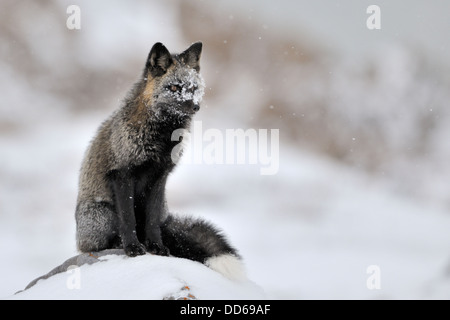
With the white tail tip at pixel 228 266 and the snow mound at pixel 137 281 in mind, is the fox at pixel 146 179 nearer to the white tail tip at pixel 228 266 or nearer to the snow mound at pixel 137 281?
the white tail tip at pixel 228 266

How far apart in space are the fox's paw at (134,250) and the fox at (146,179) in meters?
0.01

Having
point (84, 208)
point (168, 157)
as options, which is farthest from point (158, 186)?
point (84, 208)

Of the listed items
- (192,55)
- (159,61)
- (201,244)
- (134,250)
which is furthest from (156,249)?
(192,55)

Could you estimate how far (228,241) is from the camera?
5496 mm

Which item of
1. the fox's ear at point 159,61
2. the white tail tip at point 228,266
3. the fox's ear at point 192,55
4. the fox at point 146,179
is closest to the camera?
the white tail tip at point 228,266

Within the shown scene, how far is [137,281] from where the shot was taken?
4.41 meters

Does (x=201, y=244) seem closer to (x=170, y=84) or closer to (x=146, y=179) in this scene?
(x=146, y=179)

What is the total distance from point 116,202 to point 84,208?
0.48 m

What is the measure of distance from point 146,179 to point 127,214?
461 millimetres

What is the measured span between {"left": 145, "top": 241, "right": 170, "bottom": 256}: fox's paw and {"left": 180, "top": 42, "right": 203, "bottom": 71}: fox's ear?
2.12 metres

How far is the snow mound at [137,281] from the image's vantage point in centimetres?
418

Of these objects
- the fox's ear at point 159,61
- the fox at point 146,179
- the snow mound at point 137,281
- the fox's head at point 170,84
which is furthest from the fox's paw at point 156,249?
the fox's ear at point 159,61

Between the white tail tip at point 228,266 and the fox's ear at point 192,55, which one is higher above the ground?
the fox's ear at point 192,55

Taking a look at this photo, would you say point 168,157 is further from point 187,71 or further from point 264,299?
point 264,299
